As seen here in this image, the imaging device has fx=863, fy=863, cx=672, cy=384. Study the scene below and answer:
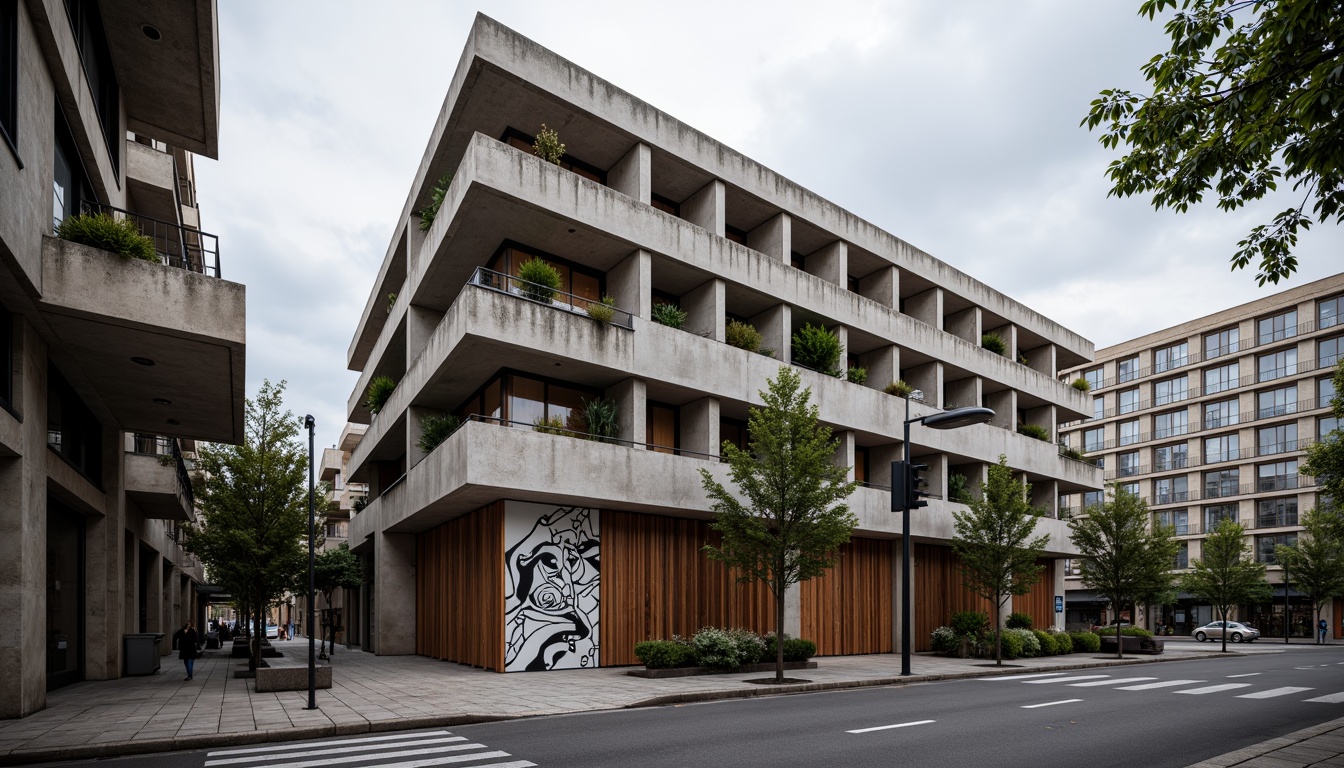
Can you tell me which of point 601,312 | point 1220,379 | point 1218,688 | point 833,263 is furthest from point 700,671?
point 1220,379

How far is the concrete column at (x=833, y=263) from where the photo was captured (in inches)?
1235

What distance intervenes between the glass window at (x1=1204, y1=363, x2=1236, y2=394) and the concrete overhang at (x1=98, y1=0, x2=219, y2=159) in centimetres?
7425

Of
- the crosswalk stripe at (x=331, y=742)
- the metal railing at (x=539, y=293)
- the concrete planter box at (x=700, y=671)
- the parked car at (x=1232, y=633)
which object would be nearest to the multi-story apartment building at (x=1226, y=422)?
the parked car at (x=1232, y=633)

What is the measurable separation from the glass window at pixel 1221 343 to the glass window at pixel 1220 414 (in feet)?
12.9

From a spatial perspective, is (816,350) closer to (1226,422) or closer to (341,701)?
(341,701)

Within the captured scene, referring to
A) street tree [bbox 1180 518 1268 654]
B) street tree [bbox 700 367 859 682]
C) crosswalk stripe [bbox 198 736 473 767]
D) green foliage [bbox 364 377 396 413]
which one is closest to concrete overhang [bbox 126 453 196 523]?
green foliage [bbox 364 377 396 413]

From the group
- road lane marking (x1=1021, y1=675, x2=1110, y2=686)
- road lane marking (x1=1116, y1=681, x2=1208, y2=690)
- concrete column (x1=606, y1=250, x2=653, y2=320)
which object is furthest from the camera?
concrete column (x1=606, y1=250, x2=653, y2=320)

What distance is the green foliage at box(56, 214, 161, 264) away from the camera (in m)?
14.5

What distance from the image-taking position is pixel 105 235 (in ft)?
47.9

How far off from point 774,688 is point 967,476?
20.8 meters

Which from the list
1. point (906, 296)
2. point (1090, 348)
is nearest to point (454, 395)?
point (906, 296)

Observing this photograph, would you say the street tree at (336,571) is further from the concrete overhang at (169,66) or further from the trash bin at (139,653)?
the concrete overhang at (169,66)

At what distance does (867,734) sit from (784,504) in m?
9.16

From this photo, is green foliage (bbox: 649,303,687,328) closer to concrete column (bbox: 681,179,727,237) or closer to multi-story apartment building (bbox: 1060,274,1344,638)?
concrete column (bbox: 681,179,727,237)
